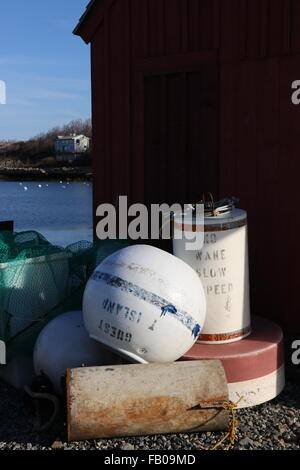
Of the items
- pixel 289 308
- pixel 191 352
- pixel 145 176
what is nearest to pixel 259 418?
pixel 191 352

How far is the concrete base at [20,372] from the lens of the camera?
225 inches

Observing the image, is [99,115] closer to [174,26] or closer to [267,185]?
[174,26]

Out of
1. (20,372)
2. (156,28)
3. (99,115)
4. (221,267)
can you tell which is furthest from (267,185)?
(20,372)

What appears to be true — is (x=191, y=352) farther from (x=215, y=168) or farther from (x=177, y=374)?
(x=215, y=168)

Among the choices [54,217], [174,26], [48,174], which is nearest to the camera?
[174,26]

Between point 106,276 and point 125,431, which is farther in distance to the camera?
point 106,276

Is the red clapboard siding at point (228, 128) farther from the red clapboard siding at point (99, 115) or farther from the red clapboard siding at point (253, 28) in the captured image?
the red clapboard siding at point (99, 115)

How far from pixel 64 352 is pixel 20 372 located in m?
0.82

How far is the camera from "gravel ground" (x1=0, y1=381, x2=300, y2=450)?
14.7 ft

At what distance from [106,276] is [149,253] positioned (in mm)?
432

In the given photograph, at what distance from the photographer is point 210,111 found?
6543 mm

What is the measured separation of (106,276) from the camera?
484 cm

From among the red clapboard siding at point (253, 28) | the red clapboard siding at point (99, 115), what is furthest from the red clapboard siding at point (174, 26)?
the red clapboard siding at point (99, 115)

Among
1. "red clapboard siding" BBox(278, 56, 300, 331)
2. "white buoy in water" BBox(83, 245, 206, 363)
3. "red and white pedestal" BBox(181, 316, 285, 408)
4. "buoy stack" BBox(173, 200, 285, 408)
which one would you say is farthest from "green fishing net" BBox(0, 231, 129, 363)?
"red clapboard siding" BBox(278, 56, 300, 331)
